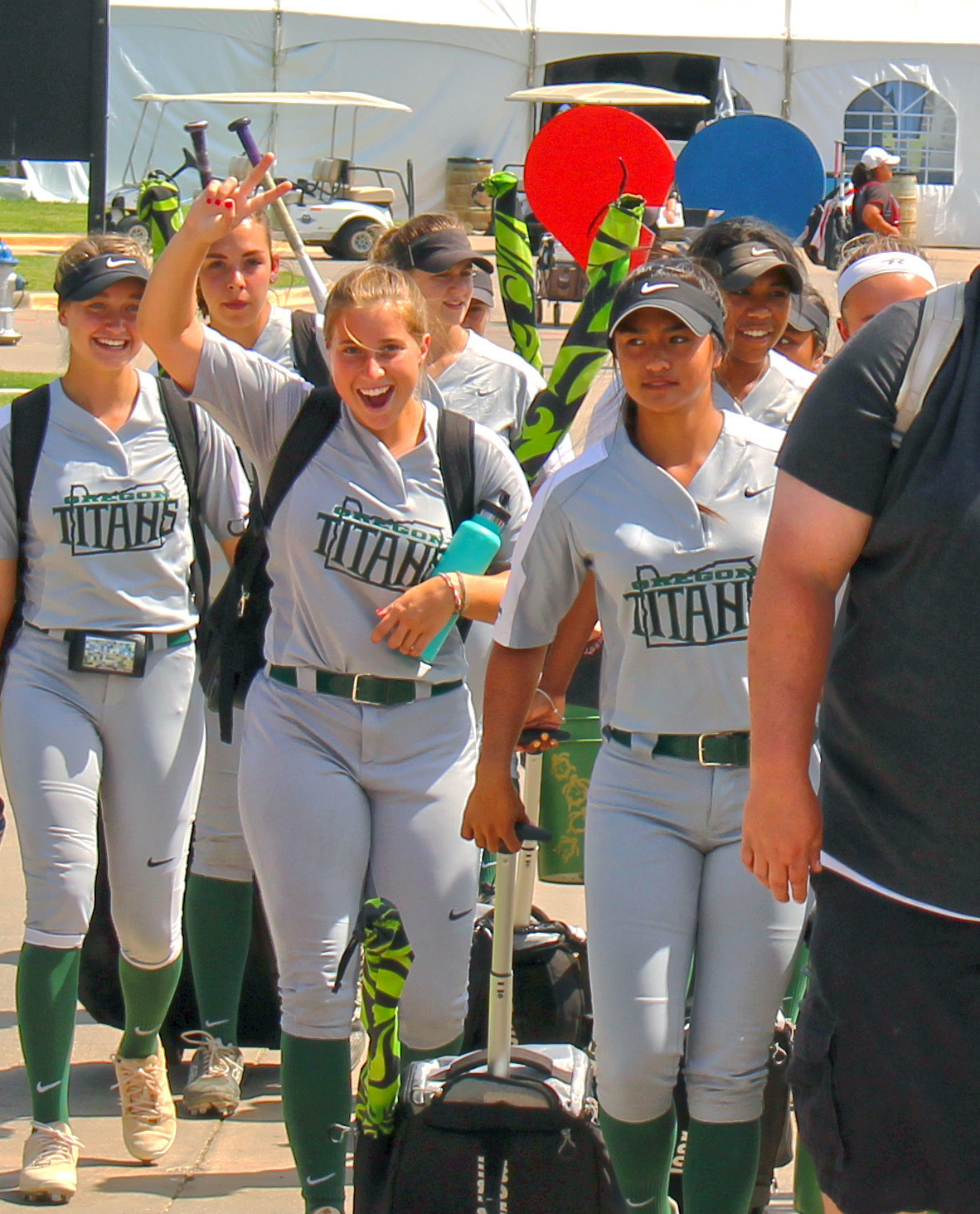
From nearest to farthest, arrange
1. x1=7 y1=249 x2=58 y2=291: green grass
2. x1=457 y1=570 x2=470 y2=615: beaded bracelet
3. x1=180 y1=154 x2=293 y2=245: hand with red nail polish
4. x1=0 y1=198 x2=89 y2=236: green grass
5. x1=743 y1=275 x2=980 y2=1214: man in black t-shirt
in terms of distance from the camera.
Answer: x1=743 y1=275 x2=980 y2=1214: man in black t-shirt → x1=180 y1=154 x2=293 y2=245: hand with red nail polish → x1=457 y1=570 x2=470 y2=615: beaded bracelet → x1=7 y1=249 x2=58 y2=291: green grass → x1=0 y1=198 x2=89 y2=236: green grass

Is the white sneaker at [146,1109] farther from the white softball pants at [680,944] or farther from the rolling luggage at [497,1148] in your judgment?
the white softball pants at [680,944]

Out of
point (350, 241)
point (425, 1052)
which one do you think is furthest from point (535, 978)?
point (350, 241)

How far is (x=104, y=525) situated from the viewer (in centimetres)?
425

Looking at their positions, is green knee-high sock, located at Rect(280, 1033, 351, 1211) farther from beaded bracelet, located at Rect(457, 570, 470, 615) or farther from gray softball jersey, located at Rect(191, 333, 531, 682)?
beaded bracelet, located at Rect(457, 570, 470, 615)

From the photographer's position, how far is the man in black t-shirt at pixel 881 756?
7.56 feet

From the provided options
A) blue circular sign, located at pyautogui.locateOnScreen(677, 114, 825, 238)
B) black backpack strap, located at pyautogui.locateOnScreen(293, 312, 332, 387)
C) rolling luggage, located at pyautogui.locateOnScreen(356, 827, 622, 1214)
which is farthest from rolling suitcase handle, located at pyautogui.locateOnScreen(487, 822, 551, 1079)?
blue circular sign, located at pyautogui.locateOnScreen(677, 114, 825, 238)

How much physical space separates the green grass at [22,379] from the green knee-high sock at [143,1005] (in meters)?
9.16

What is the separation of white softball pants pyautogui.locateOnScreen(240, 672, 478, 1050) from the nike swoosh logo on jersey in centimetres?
29

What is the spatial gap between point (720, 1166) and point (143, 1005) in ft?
5.50

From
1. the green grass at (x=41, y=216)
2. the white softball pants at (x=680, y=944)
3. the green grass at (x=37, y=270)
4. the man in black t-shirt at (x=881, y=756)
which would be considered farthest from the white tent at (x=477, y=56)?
the man in black t-shirt at (x=881, y=756)

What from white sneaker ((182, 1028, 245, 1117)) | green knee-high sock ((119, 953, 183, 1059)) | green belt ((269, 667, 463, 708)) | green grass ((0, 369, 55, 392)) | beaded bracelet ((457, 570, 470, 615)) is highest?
beaded bracelet ((457, 570, 470, 615))

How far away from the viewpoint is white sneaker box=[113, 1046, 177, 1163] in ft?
13.9

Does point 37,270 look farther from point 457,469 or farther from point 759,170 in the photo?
point 457,469

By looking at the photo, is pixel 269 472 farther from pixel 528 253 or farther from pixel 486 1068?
pixel 528 253
